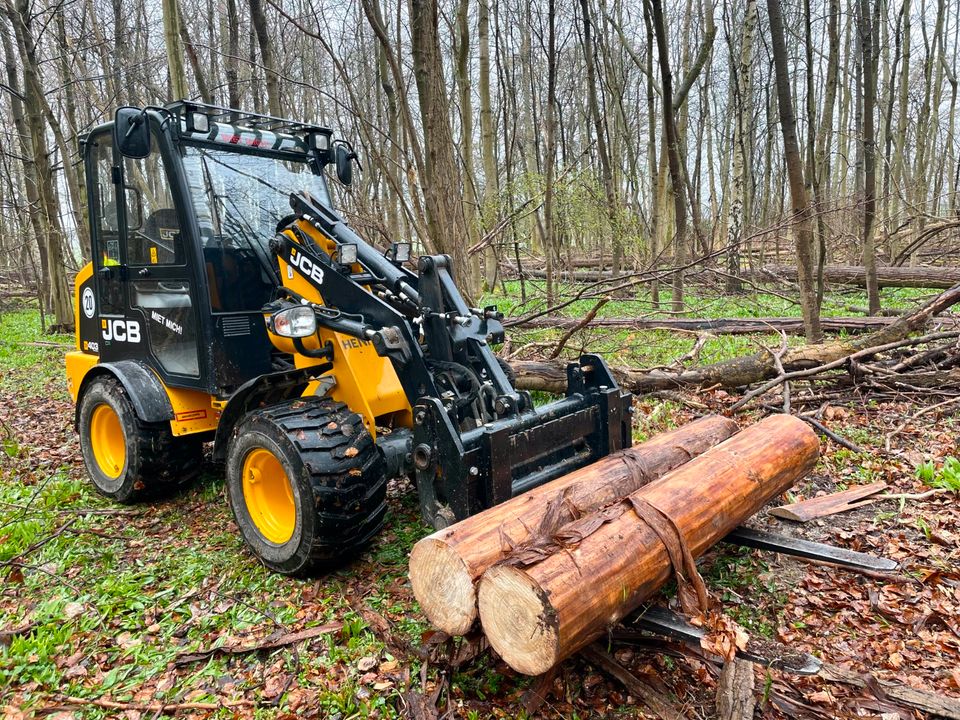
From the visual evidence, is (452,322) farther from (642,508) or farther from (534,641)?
(534,641)

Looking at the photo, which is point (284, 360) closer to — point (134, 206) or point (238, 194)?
point (238, 194)

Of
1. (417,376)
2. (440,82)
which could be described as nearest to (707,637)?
(417,376)

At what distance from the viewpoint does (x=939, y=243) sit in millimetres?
17594

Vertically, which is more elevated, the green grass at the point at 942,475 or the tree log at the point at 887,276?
the tree log at the point at 887,276

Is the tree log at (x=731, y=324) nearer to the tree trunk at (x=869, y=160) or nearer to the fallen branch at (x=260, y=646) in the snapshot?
the tree trunk at (x=869, y=160)

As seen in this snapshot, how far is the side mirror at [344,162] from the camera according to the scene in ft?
17.6

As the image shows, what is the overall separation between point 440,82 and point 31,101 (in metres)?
9.64

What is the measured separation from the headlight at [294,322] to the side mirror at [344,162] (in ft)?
5.88

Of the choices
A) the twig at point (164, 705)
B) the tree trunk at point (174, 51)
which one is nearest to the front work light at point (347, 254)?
the twig at point (164, 705)

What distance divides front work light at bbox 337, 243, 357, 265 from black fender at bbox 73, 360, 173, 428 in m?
1.95

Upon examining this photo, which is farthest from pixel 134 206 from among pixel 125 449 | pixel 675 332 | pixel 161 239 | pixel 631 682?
pixel 675 332

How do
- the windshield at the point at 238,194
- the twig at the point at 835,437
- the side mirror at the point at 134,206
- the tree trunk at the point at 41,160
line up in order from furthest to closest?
the tree trunk at the point at 41,160
the twig at the point at 835,437
the side mirror at the point at 134,206
the windshield at the point at 238,194

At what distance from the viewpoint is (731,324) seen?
10.7 m

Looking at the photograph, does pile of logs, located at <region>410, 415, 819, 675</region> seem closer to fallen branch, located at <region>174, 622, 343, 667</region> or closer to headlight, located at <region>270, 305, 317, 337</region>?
fallen branch, located at <region>174, 622, 343, 667</region>
